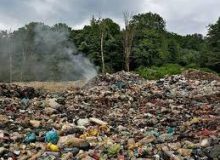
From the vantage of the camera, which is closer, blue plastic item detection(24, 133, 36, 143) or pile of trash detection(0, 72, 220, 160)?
pile of trash detection(0, 72, 220, 160)

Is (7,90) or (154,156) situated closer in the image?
(154,156)

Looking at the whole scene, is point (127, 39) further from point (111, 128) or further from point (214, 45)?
point (111, 128)

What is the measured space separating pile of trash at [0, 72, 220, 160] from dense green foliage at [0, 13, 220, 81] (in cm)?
2329

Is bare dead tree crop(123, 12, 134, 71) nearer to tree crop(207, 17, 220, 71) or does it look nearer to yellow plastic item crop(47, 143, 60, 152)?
tree crop(207, 17, 220, 71)

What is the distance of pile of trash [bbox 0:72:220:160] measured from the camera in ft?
22.2

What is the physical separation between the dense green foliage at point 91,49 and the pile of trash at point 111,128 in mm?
23286

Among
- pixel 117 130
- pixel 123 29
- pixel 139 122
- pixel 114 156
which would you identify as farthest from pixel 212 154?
pixel 123 29

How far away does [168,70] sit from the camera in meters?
27.8

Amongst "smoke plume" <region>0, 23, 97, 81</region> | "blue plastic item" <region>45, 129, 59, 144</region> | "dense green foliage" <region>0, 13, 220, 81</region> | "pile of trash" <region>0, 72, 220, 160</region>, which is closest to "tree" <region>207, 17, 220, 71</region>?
"dense green foliage" <region>0, 13, 220, 81</region>

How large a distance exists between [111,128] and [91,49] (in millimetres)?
28602

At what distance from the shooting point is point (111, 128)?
8445 mm

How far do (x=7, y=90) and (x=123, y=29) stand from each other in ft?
74.3

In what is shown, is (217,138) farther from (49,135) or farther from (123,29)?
(123,29)

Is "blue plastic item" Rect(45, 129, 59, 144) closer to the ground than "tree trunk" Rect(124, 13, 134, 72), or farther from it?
closer to the ground
